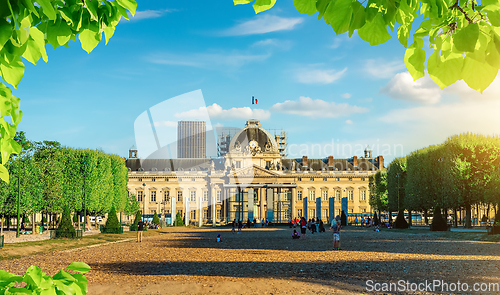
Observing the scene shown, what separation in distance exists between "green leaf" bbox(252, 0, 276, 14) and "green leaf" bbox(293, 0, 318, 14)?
0.14 m

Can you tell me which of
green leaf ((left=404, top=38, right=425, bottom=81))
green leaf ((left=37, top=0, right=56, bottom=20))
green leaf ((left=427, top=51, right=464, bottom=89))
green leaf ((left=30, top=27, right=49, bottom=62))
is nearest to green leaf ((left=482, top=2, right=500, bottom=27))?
green leaf ((left=427, top=51, right=464, bottom=89))

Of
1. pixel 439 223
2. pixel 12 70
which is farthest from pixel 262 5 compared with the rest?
pixel 439 223

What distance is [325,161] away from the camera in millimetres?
97875

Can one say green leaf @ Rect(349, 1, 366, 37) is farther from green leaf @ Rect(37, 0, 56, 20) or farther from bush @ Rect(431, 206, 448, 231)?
bush @ Rect(431, 206, 448, 231)

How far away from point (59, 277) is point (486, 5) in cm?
275

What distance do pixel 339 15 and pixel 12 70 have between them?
1.83 meters

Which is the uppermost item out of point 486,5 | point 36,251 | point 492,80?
point 486,5

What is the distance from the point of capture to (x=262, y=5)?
235 centimetres

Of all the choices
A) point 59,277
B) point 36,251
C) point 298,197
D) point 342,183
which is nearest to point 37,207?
point 36,251

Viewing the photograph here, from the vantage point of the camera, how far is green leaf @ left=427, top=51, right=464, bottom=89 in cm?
218

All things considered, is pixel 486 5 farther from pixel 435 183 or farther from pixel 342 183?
pixel 342 183

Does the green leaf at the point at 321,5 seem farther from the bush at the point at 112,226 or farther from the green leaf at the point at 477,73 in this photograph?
the bush at the point at 112,226

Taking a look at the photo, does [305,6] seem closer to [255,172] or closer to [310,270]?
[310,270]

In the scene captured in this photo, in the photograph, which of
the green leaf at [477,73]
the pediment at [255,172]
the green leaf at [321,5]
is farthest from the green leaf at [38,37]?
the pediment at [255,172]
